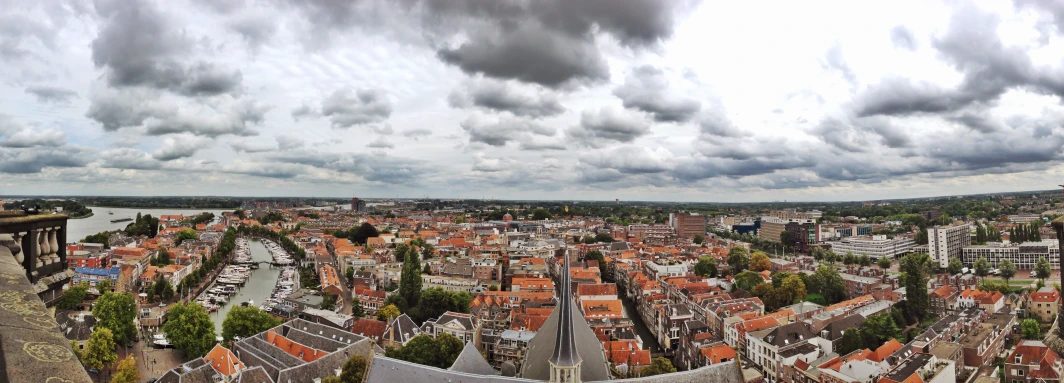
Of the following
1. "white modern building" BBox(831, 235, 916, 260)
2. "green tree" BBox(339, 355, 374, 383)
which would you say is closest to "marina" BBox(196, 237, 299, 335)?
"green tree" BBox(339, 355, 374, 383)

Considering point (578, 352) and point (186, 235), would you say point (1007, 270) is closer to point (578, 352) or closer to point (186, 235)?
point (578, 352)

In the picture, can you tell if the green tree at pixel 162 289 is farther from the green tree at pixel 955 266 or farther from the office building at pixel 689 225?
the office building at pixel 689 225

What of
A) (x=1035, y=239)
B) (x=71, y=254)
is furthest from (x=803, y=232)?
(x=71, y=254)

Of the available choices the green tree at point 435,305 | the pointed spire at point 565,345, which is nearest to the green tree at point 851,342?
the pointed spire at point 565,345

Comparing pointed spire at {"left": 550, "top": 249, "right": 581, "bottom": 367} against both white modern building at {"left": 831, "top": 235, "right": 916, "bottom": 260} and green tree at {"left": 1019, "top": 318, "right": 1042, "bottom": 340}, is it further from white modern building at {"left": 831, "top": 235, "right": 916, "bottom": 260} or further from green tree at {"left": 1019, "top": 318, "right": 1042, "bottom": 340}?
white modern building at {"left": 831, "top": 235, "right": 916, "bottom": 260}

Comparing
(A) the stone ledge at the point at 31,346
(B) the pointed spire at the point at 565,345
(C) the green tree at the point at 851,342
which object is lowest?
(C) the green tree at the point at 851,342

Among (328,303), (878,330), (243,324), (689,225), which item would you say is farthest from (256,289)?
(689,225)

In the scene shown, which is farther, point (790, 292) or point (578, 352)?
point (790, 292)
